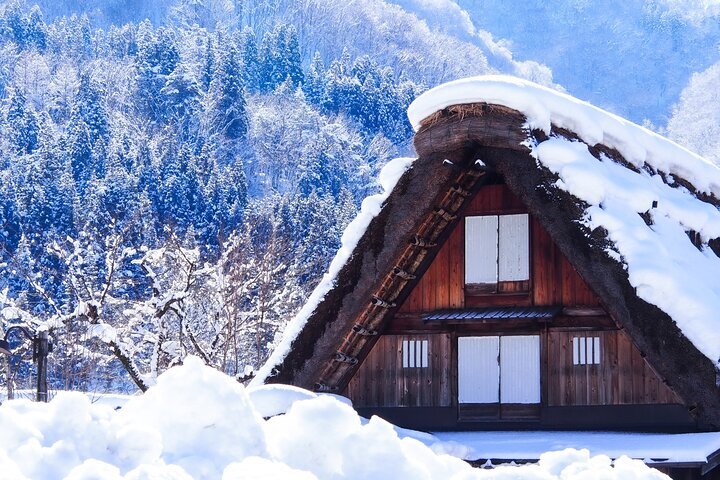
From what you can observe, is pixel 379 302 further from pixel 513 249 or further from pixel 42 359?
pixel 42 359

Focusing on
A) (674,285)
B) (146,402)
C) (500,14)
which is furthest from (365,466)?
(500,14)

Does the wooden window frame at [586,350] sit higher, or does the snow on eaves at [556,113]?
the snow on eaves at [556,113]

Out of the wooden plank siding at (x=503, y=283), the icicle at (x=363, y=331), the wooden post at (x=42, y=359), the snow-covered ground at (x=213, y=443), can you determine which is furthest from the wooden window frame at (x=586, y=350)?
the snow-covered ground at (x=213, y=443)

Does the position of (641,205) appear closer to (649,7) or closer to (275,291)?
(275,291)

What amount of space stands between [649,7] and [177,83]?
5691 centimetres

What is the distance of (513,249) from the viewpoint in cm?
1242

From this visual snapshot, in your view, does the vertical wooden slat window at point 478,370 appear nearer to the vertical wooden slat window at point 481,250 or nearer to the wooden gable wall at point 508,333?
the wooden gable wall at point 508,333

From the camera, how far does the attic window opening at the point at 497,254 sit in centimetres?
1239

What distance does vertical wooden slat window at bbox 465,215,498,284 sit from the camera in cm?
1252

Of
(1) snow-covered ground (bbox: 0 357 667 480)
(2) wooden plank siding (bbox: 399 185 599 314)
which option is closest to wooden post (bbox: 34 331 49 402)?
(2) wooden plank siding (bbox: 399 185 599 314)

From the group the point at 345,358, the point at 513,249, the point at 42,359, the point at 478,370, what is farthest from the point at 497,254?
the point at 42,359

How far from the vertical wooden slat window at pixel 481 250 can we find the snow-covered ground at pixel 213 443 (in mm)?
7519

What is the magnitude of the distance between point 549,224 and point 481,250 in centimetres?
139

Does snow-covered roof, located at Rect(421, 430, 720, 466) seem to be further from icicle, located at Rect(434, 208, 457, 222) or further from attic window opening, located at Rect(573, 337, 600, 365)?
icicle, located at Rect(434, 208, 457, 222)
